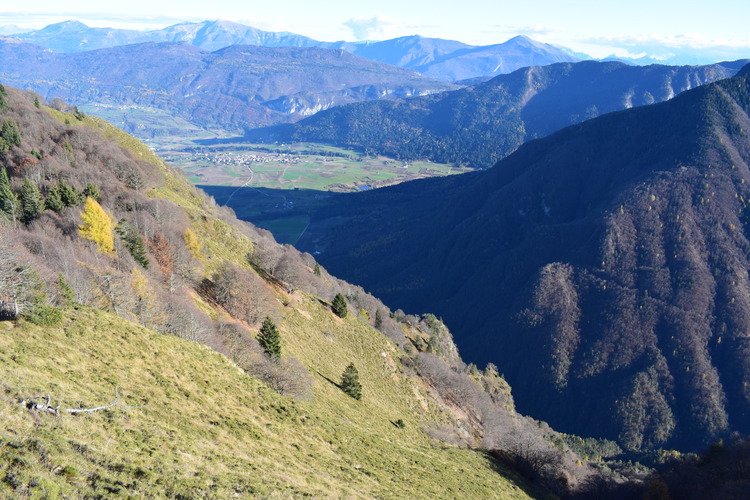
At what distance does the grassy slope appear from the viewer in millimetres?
21328

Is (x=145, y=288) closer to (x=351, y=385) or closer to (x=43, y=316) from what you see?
(x=43, y=316)

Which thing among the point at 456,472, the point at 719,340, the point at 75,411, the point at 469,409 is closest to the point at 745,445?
the point at 469,409

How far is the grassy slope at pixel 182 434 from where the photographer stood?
21.3 metres

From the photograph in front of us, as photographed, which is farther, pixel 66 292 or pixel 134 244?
pixel 134 244

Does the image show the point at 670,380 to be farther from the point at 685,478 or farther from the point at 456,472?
the point at 456,472

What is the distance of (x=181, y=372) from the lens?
3725cm

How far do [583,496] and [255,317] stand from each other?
5215cm

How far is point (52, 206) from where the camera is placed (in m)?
62.3

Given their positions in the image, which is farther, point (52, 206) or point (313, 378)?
point (52, 206)

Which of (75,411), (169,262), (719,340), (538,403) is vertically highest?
(75,411)

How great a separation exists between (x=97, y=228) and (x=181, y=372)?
3165 cm

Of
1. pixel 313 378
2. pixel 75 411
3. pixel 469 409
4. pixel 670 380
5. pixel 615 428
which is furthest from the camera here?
pixel 670 380

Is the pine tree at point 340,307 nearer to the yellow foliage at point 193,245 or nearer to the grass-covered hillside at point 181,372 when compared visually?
the grass-covered hillside at point 181,372

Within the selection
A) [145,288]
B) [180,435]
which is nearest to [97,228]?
[145,288]
